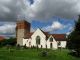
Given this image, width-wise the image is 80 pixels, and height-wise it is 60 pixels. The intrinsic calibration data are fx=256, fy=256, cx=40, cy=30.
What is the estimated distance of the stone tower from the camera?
118m

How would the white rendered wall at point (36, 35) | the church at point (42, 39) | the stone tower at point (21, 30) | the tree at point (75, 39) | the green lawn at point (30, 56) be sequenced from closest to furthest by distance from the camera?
the green lawn at point (30, 56)
the tree at point (75, 39)
the church at point (42, 39)
the white rendered wall at point (36, 35)
the stone tower at point (21, 30)

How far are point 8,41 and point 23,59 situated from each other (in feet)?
228

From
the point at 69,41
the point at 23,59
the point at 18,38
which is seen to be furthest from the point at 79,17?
the point at 18,38

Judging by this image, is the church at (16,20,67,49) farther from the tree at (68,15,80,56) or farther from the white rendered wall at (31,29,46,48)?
the tree at (68,15,80,56)

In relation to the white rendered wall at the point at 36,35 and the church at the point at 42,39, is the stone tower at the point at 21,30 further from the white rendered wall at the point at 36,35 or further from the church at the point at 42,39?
the white rendered wall at the point at 36,35

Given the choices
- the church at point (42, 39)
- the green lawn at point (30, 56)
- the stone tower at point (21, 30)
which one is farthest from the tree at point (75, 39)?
the stone tower at point (21, 30)

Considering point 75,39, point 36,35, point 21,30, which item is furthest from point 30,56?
point 21,30

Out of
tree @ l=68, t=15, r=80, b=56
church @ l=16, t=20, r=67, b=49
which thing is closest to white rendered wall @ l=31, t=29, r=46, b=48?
church @ l=16, t=20, r=67, b=49

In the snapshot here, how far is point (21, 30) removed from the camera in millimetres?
121438

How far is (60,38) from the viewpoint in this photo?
106m

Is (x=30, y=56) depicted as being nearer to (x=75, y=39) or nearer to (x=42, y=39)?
(x=75, y=39)

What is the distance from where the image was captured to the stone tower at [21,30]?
11799 cm

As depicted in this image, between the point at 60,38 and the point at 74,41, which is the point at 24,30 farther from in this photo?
the point at 74,41

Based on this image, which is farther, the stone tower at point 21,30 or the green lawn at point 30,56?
the stone tower at point 21,30
